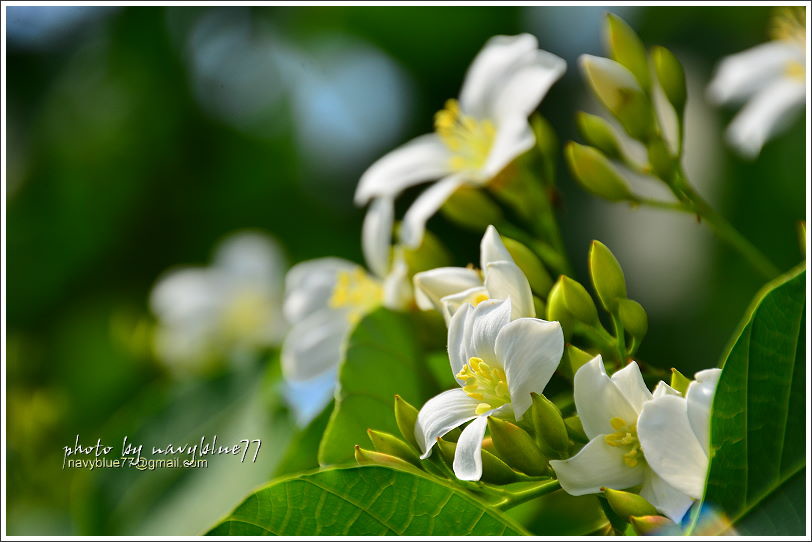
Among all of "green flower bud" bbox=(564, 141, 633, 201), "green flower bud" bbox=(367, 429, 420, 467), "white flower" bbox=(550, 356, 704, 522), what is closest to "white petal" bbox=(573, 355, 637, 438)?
"white flower" bbox=(550, 356, 704, 522)

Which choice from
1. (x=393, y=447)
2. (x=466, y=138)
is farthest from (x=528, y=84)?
(x=393, y=447)

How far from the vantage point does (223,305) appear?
101 inches

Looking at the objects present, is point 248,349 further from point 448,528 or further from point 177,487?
point 448,528

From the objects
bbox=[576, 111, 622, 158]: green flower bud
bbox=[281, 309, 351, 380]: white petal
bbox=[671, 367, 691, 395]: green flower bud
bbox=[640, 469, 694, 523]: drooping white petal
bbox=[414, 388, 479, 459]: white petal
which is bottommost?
bbox=[640, 469, 694, 523]: drooping white petal

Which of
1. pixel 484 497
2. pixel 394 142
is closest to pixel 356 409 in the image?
pixel 484 497

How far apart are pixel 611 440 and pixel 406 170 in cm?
75

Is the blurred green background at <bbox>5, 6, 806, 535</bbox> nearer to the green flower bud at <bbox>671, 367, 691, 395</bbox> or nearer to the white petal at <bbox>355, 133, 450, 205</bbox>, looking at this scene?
the white petal at <bbox>355, 133, 450, 205</bbox>

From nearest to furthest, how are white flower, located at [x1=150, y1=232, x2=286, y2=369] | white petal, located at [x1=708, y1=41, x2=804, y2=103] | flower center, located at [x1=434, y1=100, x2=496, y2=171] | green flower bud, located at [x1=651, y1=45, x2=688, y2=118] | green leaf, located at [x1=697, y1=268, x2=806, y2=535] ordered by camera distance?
green leaf, located at [x1=697, y1=268, x2=806, y2=535], green flower bud, located at [x1=651, y1=45, x2=688, y2=118], flower center, located at [x1=434, y1=100, x2=496, y2=171], white petal, located at [x1=708, y1=41, x2=804, y2=103], white flower, located at [x1=150, y1=232, x2=286, y2=369]

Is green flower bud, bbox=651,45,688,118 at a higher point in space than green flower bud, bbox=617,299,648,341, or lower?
higher

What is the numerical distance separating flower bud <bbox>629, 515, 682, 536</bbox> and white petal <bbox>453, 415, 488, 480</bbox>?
0.17 m

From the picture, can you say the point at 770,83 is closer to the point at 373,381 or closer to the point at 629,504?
the point at 373,381

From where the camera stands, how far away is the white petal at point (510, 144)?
4.59ft

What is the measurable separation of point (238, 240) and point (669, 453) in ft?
6.76

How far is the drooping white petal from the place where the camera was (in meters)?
0.94
